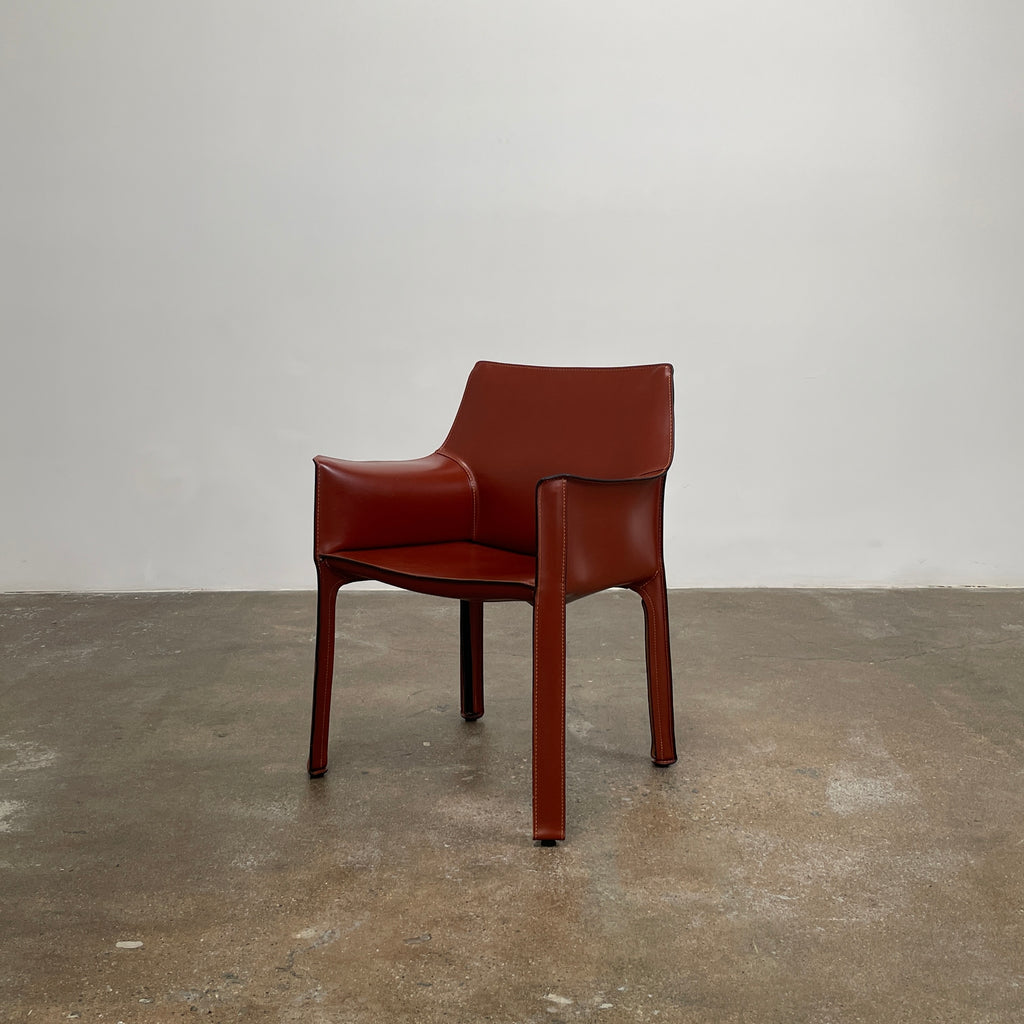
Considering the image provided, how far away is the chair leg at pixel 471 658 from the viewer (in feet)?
8.23

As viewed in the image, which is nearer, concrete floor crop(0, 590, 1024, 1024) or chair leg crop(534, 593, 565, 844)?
concrete floor crop(0, 590, 1024, 1024)

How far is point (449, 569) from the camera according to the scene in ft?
6.93

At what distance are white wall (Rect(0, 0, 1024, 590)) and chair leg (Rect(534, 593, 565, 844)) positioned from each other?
7.46ft

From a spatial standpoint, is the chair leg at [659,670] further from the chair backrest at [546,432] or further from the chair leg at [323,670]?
the chair leg at [323,670]

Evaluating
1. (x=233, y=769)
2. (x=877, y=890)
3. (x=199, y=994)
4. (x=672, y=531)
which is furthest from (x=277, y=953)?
(x=672, y=531)

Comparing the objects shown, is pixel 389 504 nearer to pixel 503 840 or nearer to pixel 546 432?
pixel 546 432

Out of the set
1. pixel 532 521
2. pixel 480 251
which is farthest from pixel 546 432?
pixel 480 251

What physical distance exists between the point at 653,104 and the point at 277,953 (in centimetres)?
339

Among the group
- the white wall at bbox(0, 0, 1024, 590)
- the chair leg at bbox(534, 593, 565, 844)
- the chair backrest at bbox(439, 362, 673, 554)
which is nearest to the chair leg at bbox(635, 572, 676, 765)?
the chair backrest at bbox(439, 362, 673, 554)

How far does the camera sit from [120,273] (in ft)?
13.1

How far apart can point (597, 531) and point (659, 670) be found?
1.31 feet

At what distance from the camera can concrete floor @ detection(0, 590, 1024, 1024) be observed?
1453 millimetres

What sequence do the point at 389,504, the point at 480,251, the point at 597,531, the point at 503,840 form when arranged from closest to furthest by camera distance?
the point at 503,840, the point at 597,531, the point at 389,504, the point at 480,251

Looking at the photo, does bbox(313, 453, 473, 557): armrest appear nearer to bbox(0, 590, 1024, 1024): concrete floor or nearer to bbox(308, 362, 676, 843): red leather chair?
bbox(308, 362, 676, 843): red leather chair
